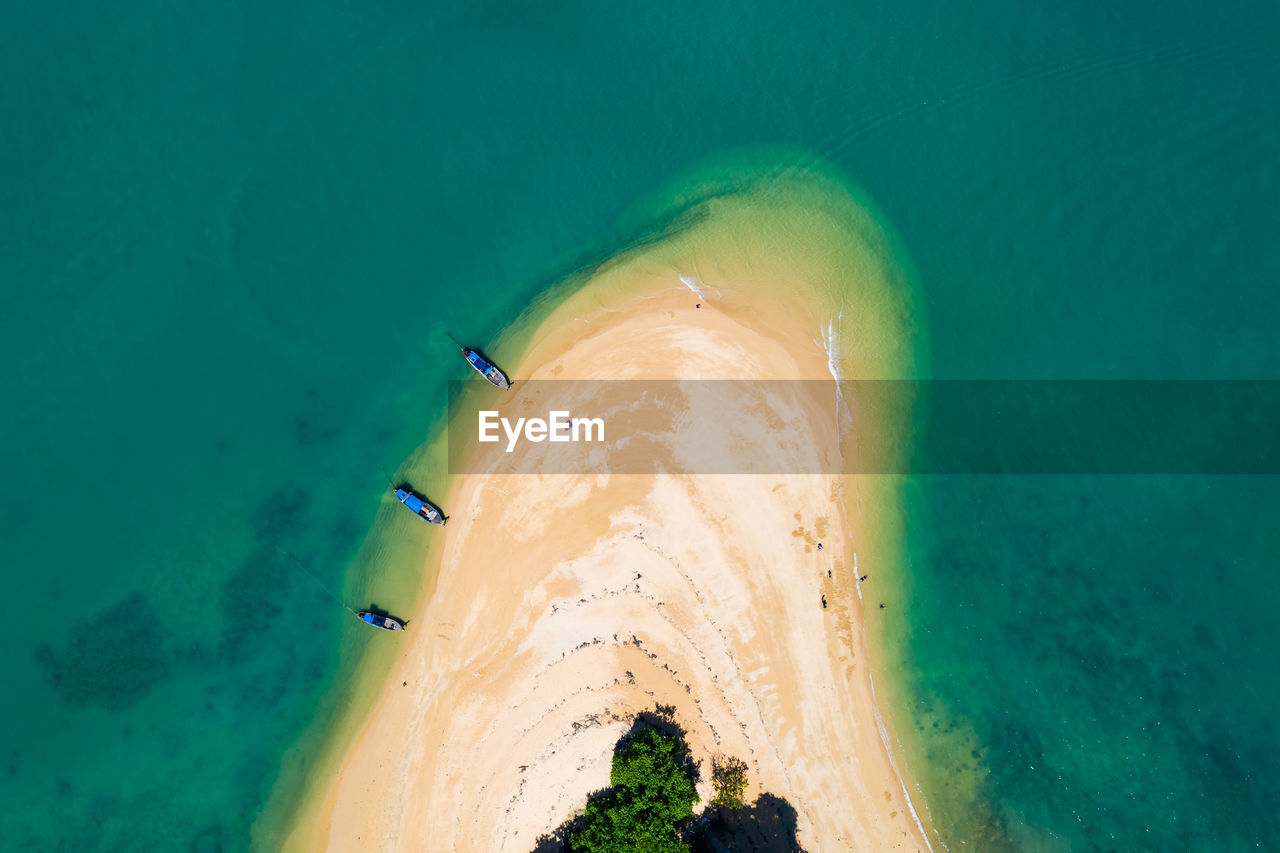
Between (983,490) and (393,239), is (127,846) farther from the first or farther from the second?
(983,490)

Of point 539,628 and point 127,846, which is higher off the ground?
point 539,628

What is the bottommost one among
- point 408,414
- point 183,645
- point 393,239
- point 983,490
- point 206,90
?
point 183,645

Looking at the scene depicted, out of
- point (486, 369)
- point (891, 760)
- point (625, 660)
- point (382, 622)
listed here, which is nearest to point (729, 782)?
point (625, 660)

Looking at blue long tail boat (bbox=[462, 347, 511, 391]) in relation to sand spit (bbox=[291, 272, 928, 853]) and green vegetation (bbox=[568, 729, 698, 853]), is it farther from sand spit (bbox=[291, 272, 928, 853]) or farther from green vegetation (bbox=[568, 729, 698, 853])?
green vegetation (bbox=[568, 729, 698, 853])

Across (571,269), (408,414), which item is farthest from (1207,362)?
Result: (408,414)

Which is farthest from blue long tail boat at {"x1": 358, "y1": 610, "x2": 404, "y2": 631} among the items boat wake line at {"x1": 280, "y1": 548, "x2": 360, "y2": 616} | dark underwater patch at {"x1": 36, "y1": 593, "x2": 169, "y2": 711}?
dark underwater patch at {"x1": 36, "y1": 593, "x2": 169, "y2": 711}

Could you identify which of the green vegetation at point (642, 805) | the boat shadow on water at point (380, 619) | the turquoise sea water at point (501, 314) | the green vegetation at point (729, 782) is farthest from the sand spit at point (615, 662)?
the turquoise sea water at point (501, 314)

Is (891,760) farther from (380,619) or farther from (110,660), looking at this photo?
(110,660)
